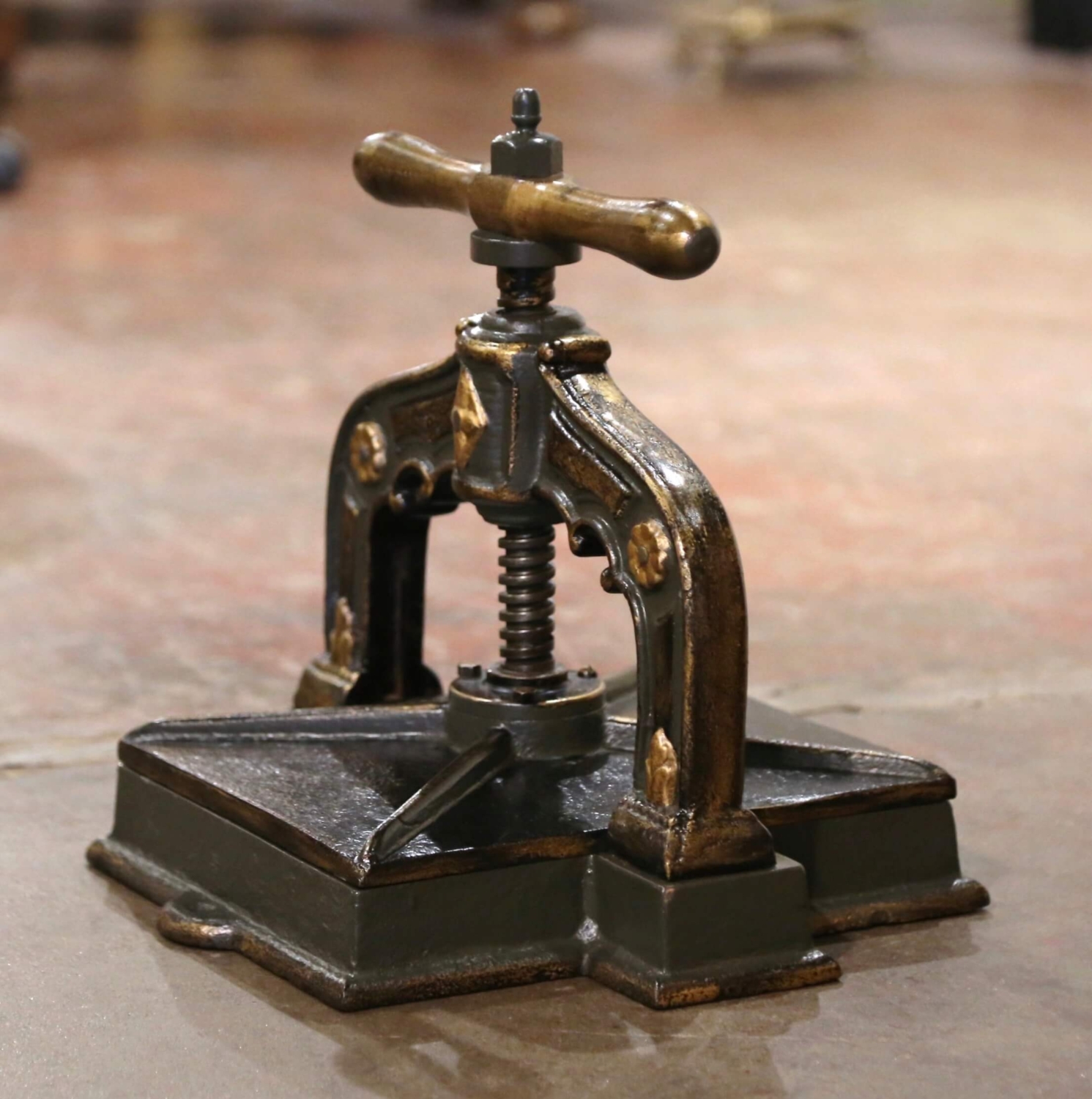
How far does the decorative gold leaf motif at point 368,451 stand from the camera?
2.27 metres

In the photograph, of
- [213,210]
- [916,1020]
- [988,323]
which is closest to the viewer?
[916,1020]

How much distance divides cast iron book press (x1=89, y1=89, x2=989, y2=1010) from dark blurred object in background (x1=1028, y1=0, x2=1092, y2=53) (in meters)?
10.5

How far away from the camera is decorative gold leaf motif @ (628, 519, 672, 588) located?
185 cm

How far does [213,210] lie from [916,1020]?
559 cm

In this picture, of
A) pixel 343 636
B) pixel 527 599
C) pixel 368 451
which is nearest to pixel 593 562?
pixel 343 636

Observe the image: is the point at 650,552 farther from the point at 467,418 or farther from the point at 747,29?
the point at 747,29

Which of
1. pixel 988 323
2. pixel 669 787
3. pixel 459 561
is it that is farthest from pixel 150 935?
pixel 988 323

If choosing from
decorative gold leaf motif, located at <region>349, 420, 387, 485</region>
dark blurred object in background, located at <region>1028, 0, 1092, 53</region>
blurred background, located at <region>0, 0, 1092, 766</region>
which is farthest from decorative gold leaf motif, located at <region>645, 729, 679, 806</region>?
dark blurred object in background, located at <region>1028, 0, 1092, 53</region>

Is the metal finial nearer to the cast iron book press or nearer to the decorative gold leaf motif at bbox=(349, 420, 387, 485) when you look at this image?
the cast iron book press

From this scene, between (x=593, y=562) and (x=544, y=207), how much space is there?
5.41ft

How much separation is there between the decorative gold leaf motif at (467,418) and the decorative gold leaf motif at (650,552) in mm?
214

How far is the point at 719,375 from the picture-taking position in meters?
4.91

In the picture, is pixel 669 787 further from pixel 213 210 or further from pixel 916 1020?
pixel 213 210

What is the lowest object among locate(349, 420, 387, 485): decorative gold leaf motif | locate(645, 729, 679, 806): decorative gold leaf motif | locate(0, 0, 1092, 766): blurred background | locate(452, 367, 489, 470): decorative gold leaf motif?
locate(0, 0, 1092, 766): blurred background
